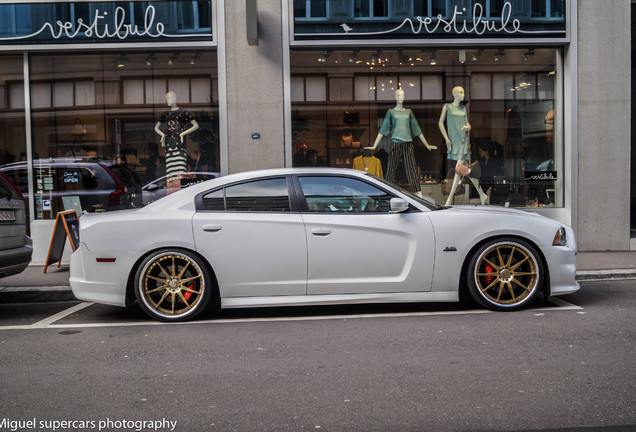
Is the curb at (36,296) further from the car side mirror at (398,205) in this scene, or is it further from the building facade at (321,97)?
the car side mirror at (398,205)

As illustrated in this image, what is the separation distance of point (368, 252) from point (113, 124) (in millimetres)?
6972

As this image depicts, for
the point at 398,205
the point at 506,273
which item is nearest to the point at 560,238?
the point at 506,273

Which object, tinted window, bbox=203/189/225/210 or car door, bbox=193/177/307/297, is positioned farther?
tinted window, bbox=203/189/225/210

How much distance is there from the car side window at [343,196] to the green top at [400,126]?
5431 mm

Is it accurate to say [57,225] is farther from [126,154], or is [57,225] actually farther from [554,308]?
[554,308]

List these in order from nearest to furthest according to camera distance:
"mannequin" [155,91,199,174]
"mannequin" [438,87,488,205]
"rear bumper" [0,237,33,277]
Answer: "rear bumper" [0,237,33,277], "mannequin" [155,91,199,174], "mannequin" [438,87,488,205]

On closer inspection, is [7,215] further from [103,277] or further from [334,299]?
[334,299]

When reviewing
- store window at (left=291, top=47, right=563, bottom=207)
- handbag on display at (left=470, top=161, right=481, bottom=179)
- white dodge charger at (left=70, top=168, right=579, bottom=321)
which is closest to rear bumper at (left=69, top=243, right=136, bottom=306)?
white dodge charger at (left=70, top=168, right=579, bottom=321)

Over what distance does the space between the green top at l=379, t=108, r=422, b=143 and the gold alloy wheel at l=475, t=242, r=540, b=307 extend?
5641mm

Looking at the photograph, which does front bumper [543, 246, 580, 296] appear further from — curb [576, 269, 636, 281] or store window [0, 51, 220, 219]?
store window [0, 51, 220, 219]

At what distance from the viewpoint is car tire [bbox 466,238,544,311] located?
6.63 m

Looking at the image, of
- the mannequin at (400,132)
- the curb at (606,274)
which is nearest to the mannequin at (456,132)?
the mannequin at (400,132)

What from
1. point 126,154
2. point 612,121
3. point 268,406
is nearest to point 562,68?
point 612,121

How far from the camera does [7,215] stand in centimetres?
721
